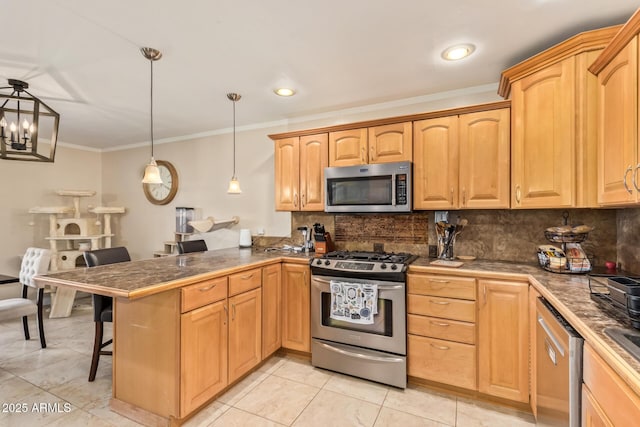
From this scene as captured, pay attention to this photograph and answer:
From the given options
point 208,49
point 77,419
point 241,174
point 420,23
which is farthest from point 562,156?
point 77,419

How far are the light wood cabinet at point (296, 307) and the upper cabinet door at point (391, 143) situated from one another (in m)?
1.19

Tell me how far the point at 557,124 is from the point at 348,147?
154 cm

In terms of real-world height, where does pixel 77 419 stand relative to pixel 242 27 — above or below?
below

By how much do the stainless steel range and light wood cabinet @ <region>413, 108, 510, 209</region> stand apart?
626 millimetres

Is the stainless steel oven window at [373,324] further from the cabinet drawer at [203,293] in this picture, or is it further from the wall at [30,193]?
the wall at [30,193]

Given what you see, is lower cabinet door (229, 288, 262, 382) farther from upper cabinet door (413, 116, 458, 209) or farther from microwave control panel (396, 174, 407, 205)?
upper cabinet door (413, 116, 458, 209)

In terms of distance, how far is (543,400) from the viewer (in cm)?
156

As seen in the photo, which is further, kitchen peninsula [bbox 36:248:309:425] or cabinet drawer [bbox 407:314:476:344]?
cabinet drawer [bbox 407:314:476:344]

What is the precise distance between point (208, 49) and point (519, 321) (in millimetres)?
2733

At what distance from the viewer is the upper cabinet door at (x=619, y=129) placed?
52.5 inches

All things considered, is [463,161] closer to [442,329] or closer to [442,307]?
[442,307]

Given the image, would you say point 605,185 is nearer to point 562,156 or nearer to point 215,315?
point 562,156

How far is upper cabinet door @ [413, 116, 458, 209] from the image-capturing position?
2.38 meters

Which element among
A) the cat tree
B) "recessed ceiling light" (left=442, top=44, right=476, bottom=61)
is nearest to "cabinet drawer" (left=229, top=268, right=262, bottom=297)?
"recessed ceiling light" (left=442, top=44, right=476, bottom=61)
